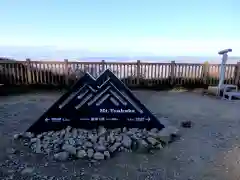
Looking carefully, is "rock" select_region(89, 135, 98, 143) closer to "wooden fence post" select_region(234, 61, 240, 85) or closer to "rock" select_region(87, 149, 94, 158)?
"rock" select_region(87, 149, 94, 158)

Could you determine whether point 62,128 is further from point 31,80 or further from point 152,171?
point 31,80

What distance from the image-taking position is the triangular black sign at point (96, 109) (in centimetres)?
482

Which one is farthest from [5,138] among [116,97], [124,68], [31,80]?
[124,68]

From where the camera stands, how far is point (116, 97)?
16.1 feet

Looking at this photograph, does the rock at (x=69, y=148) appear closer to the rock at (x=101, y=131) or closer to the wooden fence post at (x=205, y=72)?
the rock at (x=101, y=131)

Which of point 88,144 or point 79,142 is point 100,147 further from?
point 79,142

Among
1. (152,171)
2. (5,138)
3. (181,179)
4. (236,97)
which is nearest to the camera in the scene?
(181,179)

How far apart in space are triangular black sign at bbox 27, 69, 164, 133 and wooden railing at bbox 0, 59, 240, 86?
16.6 feet

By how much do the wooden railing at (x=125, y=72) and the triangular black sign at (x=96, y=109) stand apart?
5069mm

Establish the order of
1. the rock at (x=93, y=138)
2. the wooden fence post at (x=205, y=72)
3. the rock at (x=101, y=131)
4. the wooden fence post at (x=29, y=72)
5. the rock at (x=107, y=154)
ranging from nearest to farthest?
the rock at (x=107, y=154) → the rock at (x=93, y=138) → the rock at (x=101, y=131) → the wooden fence post at (x=29, y=72) → the wooden fence post at (x=205, y=72)

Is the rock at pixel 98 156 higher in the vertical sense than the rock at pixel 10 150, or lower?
higher

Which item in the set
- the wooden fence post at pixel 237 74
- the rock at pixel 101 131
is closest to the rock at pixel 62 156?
the rock at pixel 101 131

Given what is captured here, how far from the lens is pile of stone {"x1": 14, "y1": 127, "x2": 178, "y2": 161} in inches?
158

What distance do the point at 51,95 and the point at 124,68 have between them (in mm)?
3268
